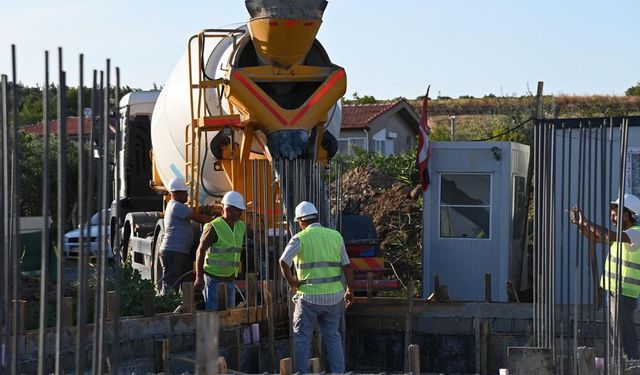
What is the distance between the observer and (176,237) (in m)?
15.4

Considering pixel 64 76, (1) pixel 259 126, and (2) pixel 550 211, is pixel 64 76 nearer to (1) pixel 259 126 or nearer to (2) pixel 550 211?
(2) pixel 550 211

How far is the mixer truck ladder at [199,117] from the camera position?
1487cm

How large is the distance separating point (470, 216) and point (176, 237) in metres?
5.93

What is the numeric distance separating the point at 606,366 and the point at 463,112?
174 ft

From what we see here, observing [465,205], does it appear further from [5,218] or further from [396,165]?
[5,218]

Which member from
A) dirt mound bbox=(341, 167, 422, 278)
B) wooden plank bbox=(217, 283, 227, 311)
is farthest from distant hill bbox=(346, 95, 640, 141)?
wooden plank bbox=(217, 283, 227, 311)

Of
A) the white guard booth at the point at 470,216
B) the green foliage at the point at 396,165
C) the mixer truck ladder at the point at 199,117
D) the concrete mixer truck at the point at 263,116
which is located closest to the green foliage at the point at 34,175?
the green foliage at the point at 396,165

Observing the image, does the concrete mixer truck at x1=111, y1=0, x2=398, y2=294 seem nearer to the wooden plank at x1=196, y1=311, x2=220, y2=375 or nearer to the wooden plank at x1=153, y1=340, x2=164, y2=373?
the wooden plank at x1=153, y1=340, x2=164, y2=373

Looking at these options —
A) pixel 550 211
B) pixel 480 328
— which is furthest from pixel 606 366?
pixel 480 328

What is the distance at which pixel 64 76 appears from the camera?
746 centimetres

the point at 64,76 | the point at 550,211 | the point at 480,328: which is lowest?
the point at 480,328

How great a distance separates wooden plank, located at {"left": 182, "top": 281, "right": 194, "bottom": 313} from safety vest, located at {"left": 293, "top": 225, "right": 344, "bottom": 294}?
3.68 feet

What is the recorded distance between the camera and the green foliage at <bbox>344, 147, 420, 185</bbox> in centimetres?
2809

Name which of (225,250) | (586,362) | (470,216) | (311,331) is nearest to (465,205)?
(470,216)
